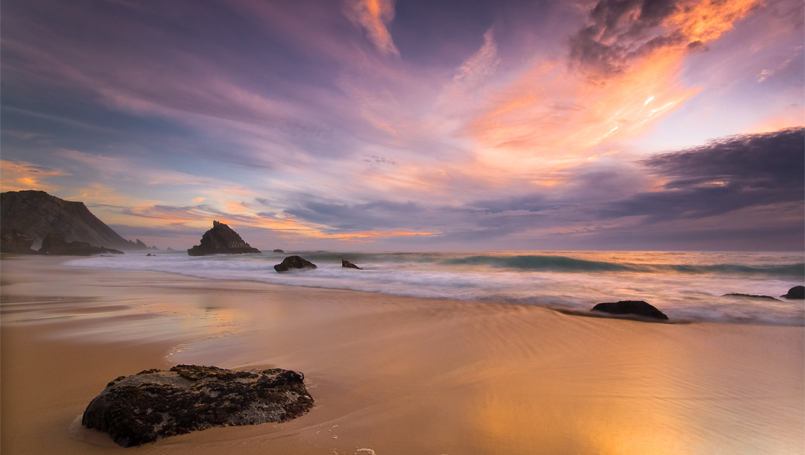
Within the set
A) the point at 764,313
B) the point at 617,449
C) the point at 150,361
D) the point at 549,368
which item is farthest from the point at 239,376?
the point at 764,313

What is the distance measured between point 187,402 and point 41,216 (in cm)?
9779

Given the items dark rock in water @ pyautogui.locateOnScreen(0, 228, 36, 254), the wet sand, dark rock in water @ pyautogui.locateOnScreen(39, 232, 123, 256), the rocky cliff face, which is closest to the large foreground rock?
the wet sand

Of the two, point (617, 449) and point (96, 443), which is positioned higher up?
point (96, 443)

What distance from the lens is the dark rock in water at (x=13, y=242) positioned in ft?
130

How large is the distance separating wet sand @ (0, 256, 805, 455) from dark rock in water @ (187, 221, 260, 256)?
43713mm

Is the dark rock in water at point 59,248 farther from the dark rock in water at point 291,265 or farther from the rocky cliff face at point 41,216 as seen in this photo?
the dark rock in water at point 291,265

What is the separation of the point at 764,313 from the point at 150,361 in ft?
37.5

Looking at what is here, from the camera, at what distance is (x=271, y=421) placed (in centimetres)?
216

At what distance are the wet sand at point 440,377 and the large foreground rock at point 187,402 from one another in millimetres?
79

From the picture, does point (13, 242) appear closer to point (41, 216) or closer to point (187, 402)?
point (41, 216)

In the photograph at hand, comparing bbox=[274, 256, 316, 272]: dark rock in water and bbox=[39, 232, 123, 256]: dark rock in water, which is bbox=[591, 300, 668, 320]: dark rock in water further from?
bbox=[39, 232, 123, 256]: dark rock in water

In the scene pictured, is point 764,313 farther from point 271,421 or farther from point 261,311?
point 261,311

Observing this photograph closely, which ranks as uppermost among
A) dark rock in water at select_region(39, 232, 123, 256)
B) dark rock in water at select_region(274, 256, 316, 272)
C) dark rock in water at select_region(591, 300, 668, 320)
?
dark rock in water at select_region(39, 232, 123, 256)

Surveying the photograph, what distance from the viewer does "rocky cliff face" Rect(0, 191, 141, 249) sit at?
62.1 metres
